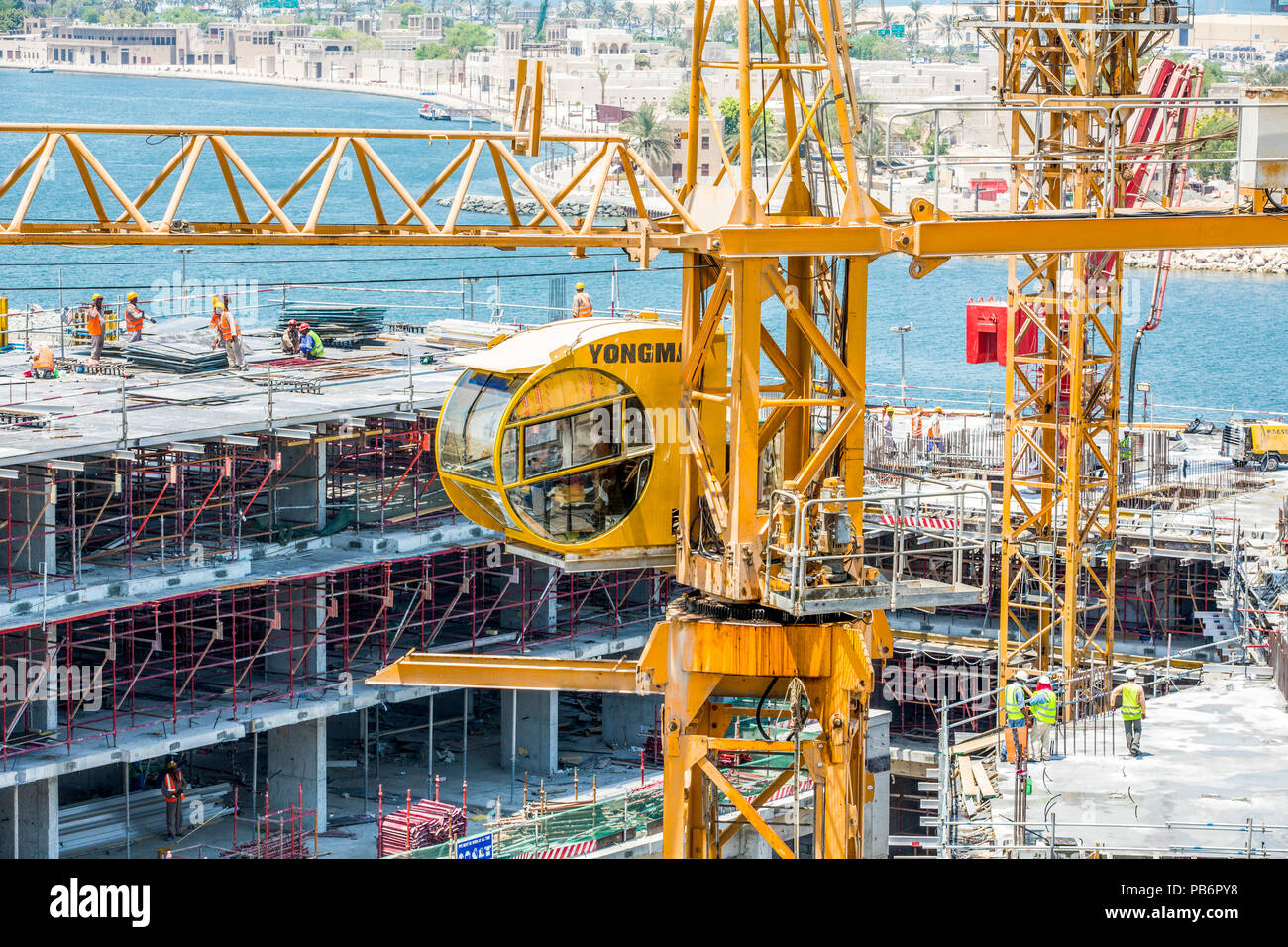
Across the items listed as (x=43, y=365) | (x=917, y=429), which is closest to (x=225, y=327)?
(x=43, y=365)

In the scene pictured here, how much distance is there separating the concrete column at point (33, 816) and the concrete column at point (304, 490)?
1038 cm

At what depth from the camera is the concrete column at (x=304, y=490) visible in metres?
52.2

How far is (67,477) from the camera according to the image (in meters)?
47.0

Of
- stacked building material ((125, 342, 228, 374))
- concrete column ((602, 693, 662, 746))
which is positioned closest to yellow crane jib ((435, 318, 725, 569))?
concrete column ((602, 693, 662, 746))

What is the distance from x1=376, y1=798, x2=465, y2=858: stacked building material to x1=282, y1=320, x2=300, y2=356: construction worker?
62.4 feet

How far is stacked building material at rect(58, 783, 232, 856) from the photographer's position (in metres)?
45.6

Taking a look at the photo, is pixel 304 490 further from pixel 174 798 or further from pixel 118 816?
pixel 118 816

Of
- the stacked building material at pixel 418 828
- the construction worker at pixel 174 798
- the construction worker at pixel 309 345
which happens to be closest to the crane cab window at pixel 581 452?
the stacked building material at pixel 418 828

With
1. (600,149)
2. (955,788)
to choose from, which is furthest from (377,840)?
(600,149)

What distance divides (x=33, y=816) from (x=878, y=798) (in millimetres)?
17361

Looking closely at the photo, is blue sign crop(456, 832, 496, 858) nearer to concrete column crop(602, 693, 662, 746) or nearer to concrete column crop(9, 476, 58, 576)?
concrete column crop(9, 476, 58, 576)

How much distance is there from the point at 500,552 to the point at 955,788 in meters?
20.8

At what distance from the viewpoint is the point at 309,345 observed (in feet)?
200

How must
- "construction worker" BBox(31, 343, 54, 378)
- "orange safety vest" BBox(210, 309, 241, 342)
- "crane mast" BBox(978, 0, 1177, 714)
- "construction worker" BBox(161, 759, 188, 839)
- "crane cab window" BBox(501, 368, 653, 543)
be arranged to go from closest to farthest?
"crane cab window" BBox(501, 368, 653, 543) → "crane mast" BBox(978, 0, 1177, 714) → "construction worker" BBox(161, 759, 188, 839) → "construction worker" BBox(31, 343, 54, 378) → "orange safety vest" BBox(210, 309, 241, 342)
